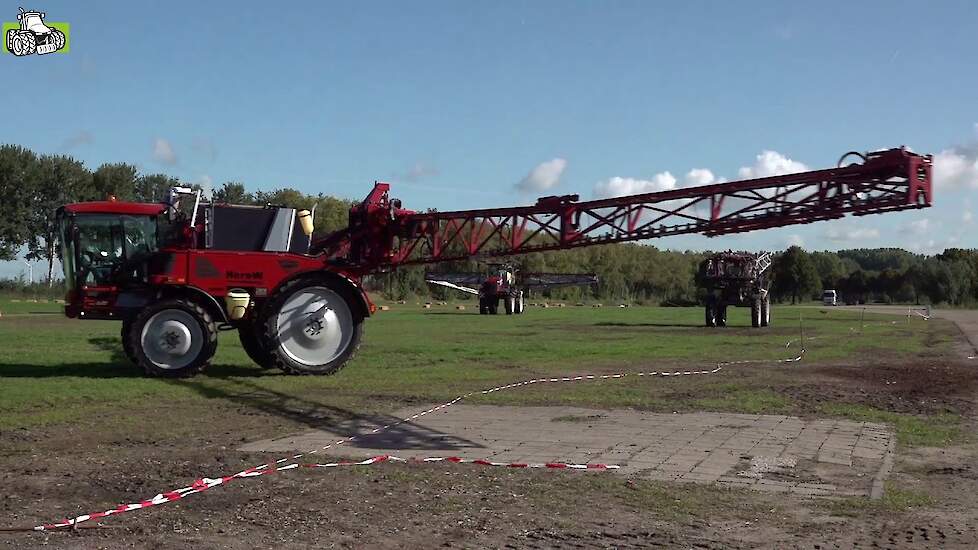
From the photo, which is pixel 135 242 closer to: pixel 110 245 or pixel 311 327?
pixel 110 245

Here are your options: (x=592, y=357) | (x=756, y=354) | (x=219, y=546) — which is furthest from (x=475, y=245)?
(x=219, y=546)

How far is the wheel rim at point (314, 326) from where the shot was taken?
54.1ft

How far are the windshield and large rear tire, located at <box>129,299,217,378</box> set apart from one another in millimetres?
1017

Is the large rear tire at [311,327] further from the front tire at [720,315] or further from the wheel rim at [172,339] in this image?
the front tire at [720,315]

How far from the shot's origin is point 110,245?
16234mm

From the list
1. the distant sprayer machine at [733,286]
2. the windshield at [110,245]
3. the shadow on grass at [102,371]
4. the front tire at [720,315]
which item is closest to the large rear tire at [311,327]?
the shadow on grass at [102,371]

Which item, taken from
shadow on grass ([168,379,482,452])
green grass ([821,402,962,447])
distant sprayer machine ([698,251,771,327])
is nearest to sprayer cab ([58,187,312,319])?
shadow on grass ([168,379,482,452])

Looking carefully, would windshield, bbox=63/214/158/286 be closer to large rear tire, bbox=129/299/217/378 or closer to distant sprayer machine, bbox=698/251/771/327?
large rear tire, bbox=129/299/217/378

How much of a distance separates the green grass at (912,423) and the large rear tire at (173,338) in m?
9.74

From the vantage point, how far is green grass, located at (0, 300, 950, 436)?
1305 centimetres

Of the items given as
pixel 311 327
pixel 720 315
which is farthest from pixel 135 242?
pixel 720 315

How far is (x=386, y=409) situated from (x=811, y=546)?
288 inches

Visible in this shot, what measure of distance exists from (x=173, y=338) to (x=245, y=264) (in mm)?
1700

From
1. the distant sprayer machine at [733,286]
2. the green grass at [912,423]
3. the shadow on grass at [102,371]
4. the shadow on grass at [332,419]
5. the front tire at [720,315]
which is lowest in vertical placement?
the green grass at [912,423]
